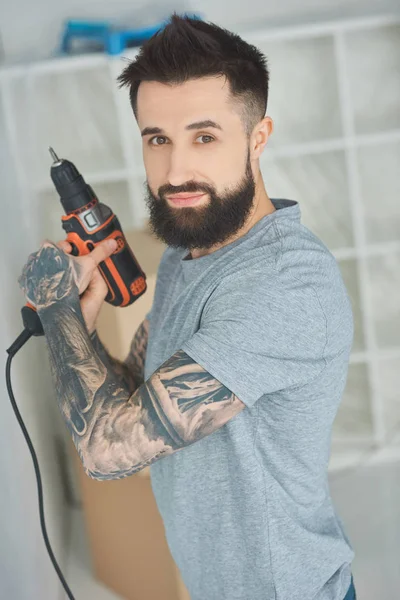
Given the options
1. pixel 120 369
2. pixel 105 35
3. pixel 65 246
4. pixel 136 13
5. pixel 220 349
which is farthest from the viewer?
pixel 136 13

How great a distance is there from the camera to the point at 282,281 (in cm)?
97

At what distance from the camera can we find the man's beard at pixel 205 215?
1.06 m

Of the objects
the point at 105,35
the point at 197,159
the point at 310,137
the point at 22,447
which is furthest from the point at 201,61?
the point at 310,137

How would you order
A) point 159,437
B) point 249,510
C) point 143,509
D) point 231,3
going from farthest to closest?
point 231,3 → point 143,509 → point 249,510 → point 159,437

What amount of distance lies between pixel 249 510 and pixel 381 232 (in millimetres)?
1954

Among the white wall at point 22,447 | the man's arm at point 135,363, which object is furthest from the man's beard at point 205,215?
the white wall at point 22,447

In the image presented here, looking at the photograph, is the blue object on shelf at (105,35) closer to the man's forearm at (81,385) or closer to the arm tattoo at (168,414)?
the man's forearm at (81,385)

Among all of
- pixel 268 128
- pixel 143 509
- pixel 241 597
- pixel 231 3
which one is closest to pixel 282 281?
pixel 268 128

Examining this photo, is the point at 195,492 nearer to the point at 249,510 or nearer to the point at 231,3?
the point at 249,510

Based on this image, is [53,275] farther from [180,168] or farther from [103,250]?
[180,168]

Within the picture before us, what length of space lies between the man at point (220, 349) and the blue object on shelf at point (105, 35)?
1516 millimetres

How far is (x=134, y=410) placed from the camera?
96 centimetres

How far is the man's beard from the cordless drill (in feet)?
0.58

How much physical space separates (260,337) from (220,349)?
0.05 meters
